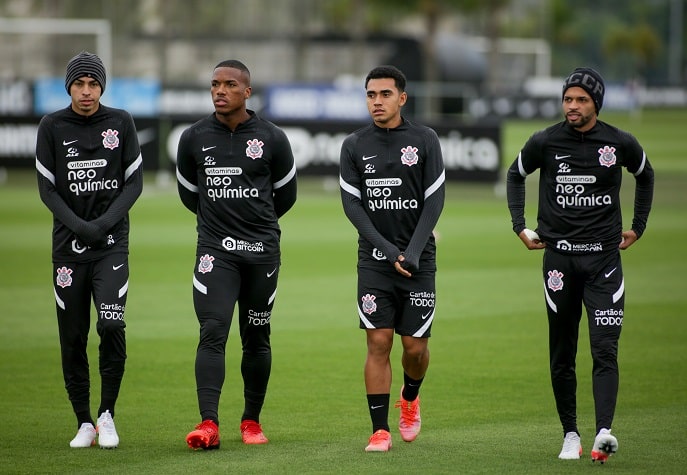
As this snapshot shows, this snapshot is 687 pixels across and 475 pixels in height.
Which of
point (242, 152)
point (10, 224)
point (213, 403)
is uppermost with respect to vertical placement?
point (242, 152)

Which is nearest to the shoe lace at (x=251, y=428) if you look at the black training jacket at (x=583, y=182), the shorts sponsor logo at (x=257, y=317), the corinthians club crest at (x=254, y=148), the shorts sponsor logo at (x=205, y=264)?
the shorts sponsor logo at (x=257, y=317)

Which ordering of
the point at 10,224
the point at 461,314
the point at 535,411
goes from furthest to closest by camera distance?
the point at 10,224
the point at 461,314
the point at 535,411

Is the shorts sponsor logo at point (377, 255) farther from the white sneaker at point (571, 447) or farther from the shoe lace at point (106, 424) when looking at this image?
the shoe lace at point (106, 424)

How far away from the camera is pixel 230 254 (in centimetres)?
763

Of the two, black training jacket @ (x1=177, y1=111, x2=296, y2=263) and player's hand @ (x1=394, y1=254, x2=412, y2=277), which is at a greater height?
black training jacket @ (x1=177, y1=111, x2=296, y2=263)

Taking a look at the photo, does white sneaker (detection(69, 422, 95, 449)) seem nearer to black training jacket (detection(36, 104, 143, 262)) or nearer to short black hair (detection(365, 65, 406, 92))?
black training jacket (detection(36, 104, 143, 262))

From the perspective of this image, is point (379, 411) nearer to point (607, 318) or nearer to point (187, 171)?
point (607, 318)

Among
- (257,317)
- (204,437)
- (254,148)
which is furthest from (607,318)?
(204,437)

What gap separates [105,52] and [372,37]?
27.3 m

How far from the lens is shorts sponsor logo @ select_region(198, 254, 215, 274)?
7.61 m

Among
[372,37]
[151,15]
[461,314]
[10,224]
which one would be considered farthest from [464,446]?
[372,37]

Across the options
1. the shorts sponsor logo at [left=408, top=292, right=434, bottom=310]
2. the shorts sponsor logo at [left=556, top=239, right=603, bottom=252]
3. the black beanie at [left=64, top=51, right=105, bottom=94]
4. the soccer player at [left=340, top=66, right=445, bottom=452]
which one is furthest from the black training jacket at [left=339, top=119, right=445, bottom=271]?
the black beanie at [left=64, top=51, right=105, bottom=94]

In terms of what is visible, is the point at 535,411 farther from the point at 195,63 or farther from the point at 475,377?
the point at 195,63

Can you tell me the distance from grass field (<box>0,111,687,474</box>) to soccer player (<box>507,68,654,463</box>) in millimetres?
516
